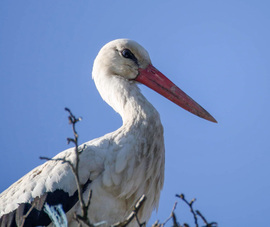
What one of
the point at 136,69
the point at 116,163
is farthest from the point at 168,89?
the point at 116,163

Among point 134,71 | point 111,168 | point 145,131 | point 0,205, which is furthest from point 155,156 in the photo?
point 0,205

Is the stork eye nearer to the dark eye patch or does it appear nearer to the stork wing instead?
the dark eye patch

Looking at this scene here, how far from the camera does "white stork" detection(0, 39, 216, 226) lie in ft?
10.6

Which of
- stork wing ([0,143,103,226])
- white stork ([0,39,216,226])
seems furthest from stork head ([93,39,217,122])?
stork wing ([0,143,103,226])

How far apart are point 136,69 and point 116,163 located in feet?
3.32

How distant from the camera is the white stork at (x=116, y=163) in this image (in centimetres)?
323

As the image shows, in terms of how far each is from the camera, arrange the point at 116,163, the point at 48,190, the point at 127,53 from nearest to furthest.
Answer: the point at 48,190
the point at 116,163
the point at 127,53

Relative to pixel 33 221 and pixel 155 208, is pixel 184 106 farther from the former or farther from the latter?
pixel 33 221

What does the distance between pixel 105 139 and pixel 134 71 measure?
0.80 meters

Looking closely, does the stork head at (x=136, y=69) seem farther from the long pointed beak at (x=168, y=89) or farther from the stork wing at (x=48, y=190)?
the stork wing at (x=48, y=190)

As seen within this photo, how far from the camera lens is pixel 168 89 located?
13.5 ft

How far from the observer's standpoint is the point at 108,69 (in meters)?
4.05

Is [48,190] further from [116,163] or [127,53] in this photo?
[127,53]

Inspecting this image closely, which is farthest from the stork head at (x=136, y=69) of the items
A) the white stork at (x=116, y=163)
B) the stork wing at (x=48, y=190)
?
the stork wing at (x=48, y=190)
